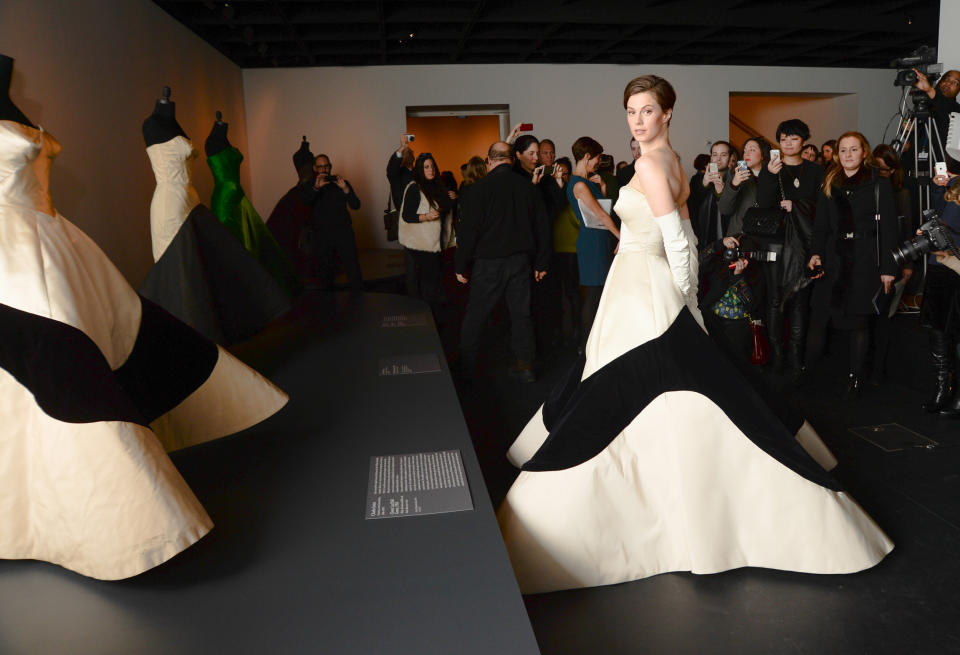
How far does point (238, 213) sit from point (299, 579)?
3.32 metres

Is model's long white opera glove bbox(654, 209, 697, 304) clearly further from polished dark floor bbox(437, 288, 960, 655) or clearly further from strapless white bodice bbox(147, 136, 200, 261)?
strapless white bodice bbox(147, 136, 200, 261)

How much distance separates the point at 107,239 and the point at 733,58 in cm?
818

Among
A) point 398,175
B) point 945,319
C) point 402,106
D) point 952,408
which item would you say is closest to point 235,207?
point 398,175

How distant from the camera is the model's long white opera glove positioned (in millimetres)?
2143

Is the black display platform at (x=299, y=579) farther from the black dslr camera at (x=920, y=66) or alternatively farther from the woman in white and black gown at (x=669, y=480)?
the black dslr camera at (x=920, y=66)

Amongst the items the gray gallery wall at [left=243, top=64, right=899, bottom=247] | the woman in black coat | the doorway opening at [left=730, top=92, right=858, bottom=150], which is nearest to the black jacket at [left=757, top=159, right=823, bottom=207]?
the woman in black coat

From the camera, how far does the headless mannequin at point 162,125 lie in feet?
11.9

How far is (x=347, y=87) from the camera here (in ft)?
30.2

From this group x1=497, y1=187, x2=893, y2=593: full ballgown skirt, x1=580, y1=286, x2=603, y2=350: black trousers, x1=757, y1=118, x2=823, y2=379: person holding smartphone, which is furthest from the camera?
x1=580, y1=286, x2=603, y2=350: black trousers

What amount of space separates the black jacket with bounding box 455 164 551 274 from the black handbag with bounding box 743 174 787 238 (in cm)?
130

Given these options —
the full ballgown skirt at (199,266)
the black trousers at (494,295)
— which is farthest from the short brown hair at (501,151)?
the full ballgown skirt at (199,266)

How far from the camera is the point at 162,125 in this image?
12.0ft

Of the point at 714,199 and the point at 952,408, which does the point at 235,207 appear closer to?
the point at 714,199

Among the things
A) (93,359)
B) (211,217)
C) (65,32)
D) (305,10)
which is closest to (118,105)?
(65,32)
